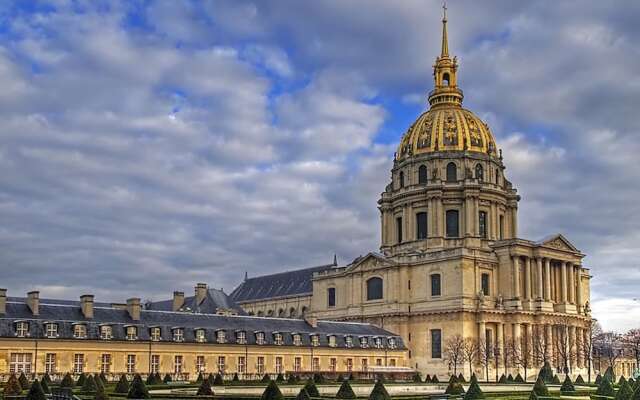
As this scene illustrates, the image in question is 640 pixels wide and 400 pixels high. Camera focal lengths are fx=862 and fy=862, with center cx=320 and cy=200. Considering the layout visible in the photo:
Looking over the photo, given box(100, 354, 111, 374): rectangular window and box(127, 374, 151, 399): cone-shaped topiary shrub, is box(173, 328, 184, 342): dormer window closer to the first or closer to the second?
box(100, 354, 111, 374): rectangular window

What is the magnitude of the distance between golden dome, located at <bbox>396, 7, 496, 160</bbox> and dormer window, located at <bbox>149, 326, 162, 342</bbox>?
166 ft

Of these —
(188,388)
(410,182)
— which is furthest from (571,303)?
(188,388)

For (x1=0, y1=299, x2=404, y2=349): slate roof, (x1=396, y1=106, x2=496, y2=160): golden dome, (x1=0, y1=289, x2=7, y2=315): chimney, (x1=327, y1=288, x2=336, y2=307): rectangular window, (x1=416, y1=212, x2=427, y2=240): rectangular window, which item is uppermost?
(x1=396, y1=106, x2=496, y2=160): golden dome

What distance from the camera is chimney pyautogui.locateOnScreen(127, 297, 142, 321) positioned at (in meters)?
71.9

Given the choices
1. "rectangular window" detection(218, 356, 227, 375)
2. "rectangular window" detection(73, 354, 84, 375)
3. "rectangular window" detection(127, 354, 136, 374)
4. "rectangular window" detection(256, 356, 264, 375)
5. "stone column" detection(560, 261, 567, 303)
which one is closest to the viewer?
"rectangular window" detection(73, 354, 84, 375)

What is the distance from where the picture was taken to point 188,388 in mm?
54094

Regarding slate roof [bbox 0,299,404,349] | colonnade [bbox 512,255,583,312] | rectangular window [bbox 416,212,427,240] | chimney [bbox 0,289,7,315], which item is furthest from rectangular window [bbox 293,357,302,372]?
rectangular window [bbox 416,212,427,240]

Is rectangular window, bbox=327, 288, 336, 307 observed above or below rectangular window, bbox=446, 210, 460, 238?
below

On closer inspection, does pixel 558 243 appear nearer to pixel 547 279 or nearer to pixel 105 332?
pixel 547 279

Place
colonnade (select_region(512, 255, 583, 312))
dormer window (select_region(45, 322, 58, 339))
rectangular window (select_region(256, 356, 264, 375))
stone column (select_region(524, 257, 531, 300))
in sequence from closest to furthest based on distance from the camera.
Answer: dormer window (select_region(45, 322, 58, 339)), rectangular window (select_region(256, 356, 264, 375)), stone column (select_region(524, 257, 531, 300)), colonnade (select_region(512, 255, 583, 312))

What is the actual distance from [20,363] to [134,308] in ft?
36.7

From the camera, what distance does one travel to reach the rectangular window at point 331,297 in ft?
370

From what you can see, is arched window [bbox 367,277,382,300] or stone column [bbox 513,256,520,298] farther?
arched window [bbox 367,277,382,300]

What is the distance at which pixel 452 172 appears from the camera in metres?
109
